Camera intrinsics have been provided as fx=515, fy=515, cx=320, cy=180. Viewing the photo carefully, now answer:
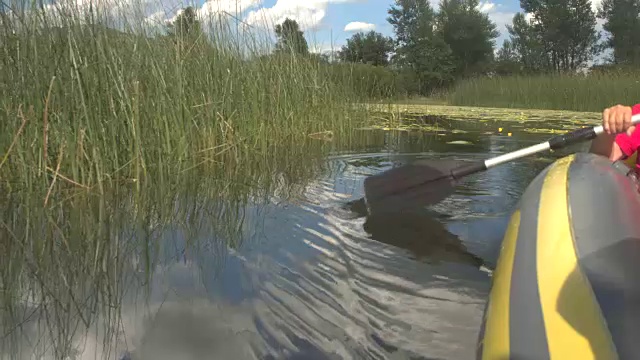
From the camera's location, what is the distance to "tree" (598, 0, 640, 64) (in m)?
37.8

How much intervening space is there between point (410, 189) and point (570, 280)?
2031 mm

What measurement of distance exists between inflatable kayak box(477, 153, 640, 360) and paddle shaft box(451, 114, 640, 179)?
793 mm

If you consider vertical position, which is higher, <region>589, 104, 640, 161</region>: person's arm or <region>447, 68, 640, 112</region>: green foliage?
<region>447, 68, 640, 112</region>: green foliage

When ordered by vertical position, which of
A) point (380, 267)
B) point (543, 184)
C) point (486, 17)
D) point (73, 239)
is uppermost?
point (486, 17)

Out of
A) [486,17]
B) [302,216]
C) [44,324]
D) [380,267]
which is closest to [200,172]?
[302,216]

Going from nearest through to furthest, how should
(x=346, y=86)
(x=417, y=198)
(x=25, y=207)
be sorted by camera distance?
(x=25, y=207) < (x=417, y=198) < (x=346, y=86)

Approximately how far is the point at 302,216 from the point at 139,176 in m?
1.10

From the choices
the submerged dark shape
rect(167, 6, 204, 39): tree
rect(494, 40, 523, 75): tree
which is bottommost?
the submerged dark shape

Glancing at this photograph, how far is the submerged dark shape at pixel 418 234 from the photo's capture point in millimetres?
2332

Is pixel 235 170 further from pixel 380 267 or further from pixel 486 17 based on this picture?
pixel 486 17

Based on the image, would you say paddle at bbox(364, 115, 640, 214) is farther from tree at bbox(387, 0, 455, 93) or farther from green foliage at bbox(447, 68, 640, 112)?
tree at bbox(387, 0, 455, 93)

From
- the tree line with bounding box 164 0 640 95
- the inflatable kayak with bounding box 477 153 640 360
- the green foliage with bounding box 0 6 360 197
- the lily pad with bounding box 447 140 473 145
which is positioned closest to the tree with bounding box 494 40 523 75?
the tree line with bounding box 164 0 640 95

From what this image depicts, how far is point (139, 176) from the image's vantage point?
318cm

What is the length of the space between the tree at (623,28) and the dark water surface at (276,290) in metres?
41.1
